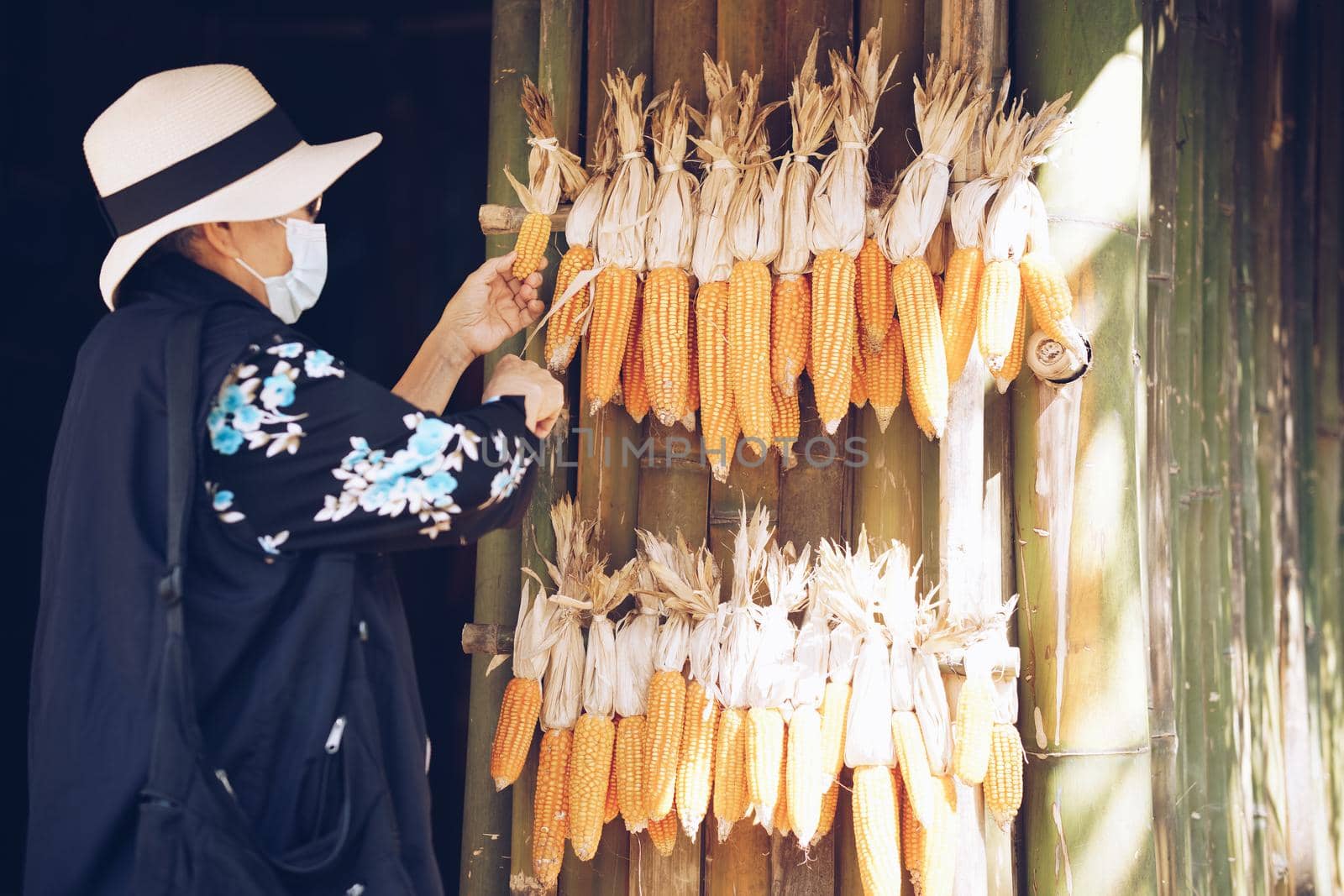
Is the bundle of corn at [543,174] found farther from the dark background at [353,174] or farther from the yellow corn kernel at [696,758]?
the dark background at [353,174]

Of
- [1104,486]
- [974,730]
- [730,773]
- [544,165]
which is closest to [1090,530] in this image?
[1104,486]

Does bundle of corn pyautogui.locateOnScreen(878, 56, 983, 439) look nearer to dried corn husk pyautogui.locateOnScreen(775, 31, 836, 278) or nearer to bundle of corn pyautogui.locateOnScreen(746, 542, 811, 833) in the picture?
dried corn husk pyautogui.locateOnScreen(775, 31, 836, 278)

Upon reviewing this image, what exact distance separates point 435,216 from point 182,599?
12.9 feet

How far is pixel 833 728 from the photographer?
2973mm

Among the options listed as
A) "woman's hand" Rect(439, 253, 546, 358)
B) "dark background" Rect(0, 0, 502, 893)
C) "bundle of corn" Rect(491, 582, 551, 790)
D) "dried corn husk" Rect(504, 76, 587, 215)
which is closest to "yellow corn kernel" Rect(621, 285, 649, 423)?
"woman's hand" Rect(439, 253, 546, 358)

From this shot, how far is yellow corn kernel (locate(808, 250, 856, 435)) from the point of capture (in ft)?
9.69

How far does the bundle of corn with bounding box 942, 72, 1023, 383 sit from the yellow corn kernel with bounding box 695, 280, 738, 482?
591mm

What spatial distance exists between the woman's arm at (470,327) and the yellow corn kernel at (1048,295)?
4.28 feet

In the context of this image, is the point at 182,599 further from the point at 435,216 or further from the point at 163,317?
the point at 435,216

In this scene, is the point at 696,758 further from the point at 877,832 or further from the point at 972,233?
the point at 972,233

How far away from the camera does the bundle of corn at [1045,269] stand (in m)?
2.91

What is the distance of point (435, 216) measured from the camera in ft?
18.7

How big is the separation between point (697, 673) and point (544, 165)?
4.96 feet

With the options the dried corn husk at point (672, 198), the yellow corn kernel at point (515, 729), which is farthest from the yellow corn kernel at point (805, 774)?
the dried corn husk at point (672, 198)
